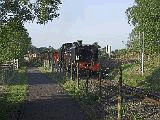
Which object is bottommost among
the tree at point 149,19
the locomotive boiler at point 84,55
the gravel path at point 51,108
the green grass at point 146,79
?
the gravel path at point 51,108

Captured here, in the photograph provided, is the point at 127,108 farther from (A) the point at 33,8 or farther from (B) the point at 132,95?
(A) the point at 33,8

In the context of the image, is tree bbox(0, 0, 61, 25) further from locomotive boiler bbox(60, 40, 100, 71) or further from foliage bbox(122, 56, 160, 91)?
locomotive boiler bbox(60, 40, 100, 71)

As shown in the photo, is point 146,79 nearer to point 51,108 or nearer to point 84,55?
point 84,55

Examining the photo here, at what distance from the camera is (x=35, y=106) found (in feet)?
54.7

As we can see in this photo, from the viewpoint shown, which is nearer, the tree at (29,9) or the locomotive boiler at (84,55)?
the tree at (29,9)

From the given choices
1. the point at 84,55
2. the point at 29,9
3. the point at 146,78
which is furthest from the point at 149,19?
the point at 29,9

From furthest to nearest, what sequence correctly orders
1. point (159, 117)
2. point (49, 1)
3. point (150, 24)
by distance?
point (150, 24), point (49, 1), point (159, 117)

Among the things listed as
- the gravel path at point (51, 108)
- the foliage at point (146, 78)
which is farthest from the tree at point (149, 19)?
the gravel path at point (51, 108)

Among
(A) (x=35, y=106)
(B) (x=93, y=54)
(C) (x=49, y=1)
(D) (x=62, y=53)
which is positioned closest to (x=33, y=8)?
(C) (x=49, y=1)

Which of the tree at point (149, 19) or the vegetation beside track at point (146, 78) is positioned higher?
the tree at point (149, 19)

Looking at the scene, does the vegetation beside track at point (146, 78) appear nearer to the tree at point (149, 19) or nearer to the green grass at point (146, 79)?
the green grass at point (146, 79)

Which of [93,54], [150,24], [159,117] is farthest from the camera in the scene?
[93,54]

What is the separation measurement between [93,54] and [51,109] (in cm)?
2135

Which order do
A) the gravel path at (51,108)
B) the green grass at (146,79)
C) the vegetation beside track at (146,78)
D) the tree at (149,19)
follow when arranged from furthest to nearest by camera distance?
the tree at (149,19) → the green grass at (146,79) → the vegetation beside track at (146,78) → the gravel path at (51,108)
